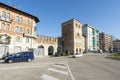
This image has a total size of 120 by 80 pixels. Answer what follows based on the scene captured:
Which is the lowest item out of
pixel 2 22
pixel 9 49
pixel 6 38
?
pixel 9 49

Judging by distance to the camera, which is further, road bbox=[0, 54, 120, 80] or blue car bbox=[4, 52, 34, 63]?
blue car bbox=[4, 52, 34, 63]

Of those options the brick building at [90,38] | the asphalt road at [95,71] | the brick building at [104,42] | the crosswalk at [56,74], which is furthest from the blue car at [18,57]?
the brick building at [104,42]

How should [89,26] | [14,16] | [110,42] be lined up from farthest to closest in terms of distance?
1. [110,42]
2. [89,26]
3. [14,16]

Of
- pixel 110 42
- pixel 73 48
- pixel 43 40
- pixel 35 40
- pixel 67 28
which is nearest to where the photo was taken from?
pixel 35 40

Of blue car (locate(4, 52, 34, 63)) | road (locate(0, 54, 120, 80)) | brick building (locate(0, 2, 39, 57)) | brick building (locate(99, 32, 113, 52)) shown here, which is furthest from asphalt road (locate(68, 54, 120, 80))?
brick building (locate(99, 32, 113, 52))

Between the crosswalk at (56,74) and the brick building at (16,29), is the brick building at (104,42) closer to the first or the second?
the brick building at (16,29)

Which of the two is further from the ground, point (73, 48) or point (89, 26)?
point (89, 26)

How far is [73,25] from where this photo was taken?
208ft

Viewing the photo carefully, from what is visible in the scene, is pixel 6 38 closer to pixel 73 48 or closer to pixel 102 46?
pixel 73 48

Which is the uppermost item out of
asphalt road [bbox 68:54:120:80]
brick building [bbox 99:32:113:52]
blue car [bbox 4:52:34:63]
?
brick building [bbox 99:32:113:52]

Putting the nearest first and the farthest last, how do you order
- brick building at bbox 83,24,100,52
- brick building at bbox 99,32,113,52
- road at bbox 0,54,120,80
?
road at bbox 0,54,120,80
brick building at bbox 83,24,100,52
brick building at bbox 99,32,113,52

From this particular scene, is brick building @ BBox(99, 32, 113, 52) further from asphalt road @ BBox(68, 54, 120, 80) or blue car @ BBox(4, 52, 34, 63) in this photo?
asphalt road @ BBox(68, 54, 120, 80)

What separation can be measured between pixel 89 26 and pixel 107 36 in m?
Result: 48.2

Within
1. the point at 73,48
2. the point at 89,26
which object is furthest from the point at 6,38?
the point at 89,26
